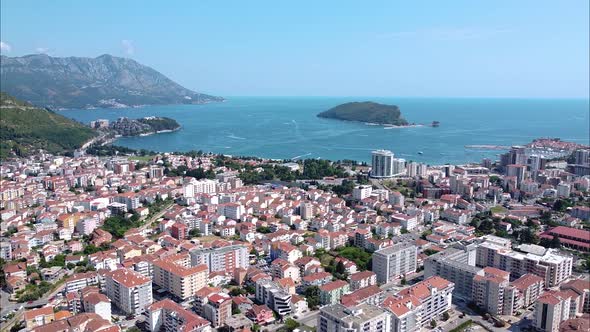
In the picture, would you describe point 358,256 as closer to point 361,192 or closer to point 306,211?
point 306,211

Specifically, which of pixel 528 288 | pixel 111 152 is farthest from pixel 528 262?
pixel 111 152

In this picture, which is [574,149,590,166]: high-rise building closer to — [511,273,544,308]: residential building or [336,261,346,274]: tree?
[511,273,544,308]: residential building

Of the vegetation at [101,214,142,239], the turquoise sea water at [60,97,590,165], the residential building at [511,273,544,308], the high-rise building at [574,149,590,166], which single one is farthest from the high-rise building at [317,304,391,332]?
the turquoise sea water at [60,97,590,165]

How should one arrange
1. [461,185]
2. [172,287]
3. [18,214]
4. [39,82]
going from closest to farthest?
[172,287] → [18,214] → [461,185] → [39,82]

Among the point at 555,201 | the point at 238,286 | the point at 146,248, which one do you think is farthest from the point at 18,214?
the point at 555,201

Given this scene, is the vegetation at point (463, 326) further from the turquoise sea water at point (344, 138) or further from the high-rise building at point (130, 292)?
the turquoise sea water at point (344, 138)

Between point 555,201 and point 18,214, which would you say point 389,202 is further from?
point 18,214

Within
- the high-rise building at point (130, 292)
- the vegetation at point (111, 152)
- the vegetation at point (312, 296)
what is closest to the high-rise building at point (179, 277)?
the high-rise building at point (130, 292)
